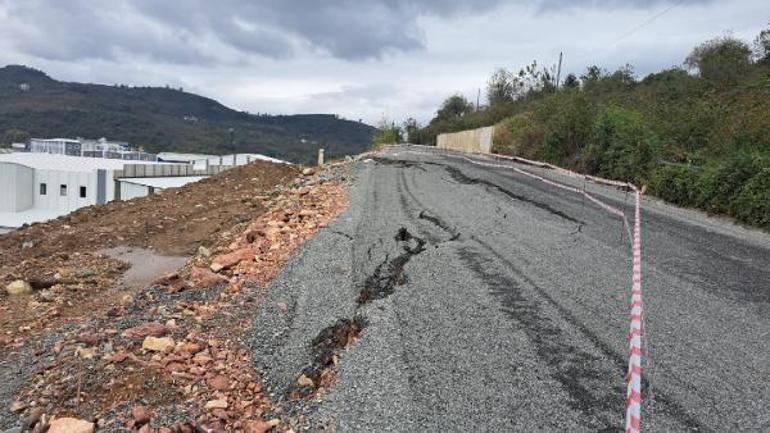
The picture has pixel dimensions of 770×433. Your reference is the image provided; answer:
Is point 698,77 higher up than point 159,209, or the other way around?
point 698,77

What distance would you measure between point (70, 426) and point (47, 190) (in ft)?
174

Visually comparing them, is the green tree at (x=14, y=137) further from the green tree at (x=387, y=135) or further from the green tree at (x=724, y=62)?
the green tree at (x=724, y=62)

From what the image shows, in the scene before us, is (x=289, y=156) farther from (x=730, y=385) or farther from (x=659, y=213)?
(x=730, y=385)

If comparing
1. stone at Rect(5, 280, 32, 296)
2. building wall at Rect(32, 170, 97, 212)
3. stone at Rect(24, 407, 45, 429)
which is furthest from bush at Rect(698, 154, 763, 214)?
building wall at Rect(32, 170, 97, 212)

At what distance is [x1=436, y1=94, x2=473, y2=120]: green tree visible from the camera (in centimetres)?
9569

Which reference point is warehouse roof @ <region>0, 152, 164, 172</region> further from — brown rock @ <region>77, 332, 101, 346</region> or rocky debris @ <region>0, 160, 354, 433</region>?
brown rock @ <region>77, 332, 101, 346</region>

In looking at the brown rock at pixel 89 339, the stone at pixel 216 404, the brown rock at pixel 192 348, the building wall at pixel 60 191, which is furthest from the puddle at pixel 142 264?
the building wall at pixel 60 191

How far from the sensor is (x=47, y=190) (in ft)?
166

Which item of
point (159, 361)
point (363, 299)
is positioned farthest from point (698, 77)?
point (159, 361)

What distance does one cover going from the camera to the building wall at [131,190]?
45688 millimetres

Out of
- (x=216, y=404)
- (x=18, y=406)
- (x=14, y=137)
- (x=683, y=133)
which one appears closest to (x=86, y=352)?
(x=18, y=406)

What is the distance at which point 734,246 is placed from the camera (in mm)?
11453

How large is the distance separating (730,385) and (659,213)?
438 inches

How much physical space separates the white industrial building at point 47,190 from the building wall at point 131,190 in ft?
6.09
